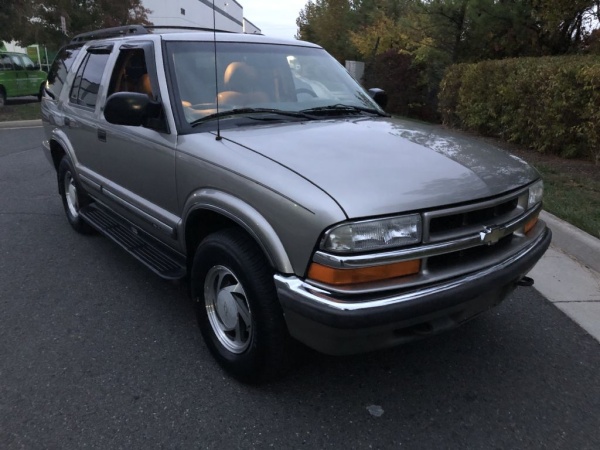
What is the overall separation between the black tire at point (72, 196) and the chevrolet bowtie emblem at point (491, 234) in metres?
3.80

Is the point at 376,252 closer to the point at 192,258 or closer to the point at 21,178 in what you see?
the point at 192,258

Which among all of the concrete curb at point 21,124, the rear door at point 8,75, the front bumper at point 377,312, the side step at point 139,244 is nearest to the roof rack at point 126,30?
the side step at point 139,244

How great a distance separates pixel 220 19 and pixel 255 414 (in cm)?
6650

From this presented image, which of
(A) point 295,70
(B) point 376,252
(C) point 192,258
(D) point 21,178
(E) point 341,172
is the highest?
(A) point 295,70

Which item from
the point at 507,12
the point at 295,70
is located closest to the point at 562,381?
the point at 295,70

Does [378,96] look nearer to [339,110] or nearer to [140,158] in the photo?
[339,110]

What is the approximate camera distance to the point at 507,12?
1122 cm

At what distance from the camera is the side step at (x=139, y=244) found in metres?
3.39

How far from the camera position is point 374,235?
2.25 m

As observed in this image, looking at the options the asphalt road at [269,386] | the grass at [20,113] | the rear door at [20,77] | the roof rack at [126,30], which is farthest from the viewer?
the rear door at [20,77]

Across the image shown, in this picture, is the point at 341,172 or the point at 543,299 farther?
the point at 543,299

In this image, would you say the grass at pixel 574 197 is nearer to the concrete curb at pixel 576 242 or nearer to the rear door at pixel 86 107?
the concrete curb at pixel 576 242

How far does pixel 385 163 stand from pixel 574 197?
4.38 m

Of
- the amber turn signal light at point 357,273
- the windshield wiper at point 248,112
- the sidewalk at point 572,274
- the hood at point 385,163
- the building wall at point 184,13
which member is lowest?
the sidewalk at point 572,274
